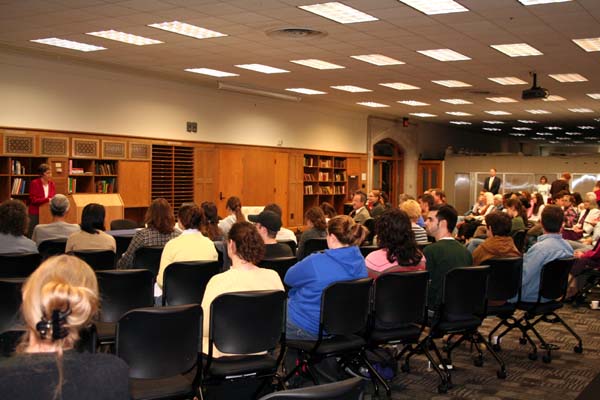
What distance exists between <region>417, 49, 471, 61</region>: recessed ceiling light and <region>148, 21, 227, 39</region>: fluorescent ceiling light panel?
3.41 meters

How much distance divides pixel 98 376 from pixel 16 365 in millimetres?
244

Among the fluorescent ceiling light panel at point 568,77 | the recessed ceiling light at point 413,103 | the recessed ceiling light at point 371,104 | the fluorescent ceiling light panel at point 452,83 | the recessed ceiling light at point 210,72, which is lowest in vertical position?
the recessed ceiling light at point 371,104

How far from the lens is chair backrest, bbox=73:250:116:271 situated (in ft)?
17.1

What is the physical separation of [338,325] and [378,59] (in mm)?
7769

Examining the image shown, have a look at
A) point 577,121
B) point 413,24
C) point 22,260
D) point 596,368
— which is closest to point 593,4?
point 413,24

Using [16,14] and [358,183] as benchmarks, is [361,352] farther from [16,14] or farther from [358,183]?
[358,183]

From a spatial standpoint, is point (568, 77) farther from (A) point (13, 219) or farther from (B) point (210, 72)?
(A) point (13, 219)

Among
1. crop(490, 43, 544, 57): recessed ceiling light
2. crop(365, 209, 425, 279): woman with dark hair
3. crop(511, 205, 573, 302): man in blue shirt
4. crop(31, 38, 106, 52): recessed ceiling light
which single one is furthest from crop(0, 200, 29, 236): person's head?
crop(490, 43, 544, 57): recessed ceiling light

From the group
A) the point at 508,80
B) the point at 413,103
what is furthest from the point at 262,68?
the point at 413,103

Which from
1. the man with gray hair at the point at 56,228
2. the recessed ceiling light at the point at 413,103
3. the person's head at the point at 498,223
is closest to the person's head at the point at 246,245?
the person's head at the point at 498,223

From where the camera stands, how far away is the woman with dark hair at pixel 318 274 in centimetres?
425

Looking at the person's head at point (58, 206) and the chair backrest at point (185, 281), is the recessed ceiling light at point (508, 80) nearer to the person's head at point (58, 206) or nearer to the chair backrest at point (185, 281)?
the person's head at point (58, 206)

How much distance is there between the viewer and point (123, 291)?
4.30 metres

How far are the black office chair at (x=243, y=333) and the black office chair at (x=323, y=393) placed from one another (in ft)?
4.95
